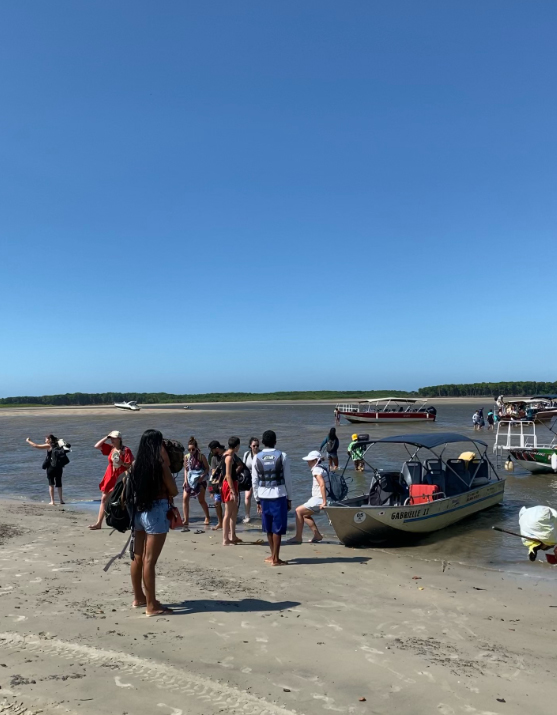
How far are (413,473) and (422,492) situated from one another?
56 centimetres

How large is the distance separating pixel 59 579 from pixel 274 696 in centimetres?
399

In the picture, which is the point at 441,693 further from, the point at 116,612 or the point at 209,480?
the point at 209,480

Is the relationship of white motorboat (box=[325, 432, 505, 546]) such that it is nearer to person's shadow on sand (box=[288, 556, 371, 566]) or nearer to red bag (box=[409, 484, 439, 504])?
red bag (box=[409, 484, 439, 504])

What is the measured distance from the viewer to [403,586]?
7305 mm

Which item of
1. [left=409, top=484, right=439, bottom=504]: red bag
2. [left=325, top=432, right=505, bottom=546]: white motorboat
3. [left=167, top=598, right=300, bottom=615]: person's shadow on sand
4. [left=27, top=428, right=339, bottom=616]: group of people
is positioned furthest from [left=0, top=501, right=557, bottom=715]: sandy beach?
[left=409, top=484, right=439, bottom=504]: red bag

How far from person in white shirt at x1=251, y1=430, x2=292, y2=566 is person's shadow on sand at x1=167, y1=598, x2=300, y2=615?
1.66 metres

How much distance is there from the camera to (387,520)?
31.6ft

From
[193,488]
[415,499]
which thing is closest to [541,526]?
[415,499]

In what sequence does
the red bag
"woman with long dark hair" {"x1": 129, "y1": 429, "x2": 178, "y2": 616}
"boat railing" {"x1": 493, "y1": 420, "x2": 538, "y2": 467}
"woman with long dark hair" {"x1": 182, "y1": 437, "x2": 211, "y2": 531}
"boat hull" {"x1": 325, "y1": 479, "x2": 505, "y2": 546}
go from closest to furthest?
1. "woman with long dark hair" {"x1": 129, "y1": 429, "x2": 178, "y2": 616}
2. "boat hull" {"x1": 325, "y1": 479, "x2": 505, "y2": 546}
3. "woman with long dark hair" {"x1": 182, "y1": 437, "x2": 211, "y2": 531}
4. the red bag
5. "boat railing" {"x1": 493, "y1": 420, "x2": 538, "y2": 467}

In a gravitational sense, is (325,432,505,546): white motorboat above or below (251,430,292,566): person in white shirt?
below

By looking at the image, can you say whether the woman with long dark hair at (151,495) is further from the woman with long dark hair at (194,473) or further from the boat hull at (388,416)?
the boat hull at (388,416)

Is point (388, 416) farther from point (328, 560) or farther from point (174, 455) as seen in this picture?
point (174, 455)

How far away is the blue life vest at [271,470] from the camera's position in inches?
309

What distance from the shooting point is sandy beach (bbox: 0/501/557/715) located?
397cm
